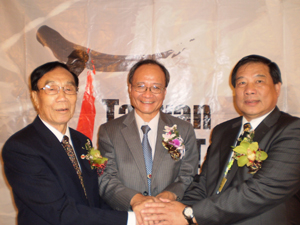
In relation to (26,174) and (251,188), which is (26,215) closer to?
(26,174)

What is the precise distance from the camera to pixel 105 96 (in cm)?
313

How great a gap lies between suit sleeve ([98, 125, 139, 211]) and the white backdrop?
3.53 ft

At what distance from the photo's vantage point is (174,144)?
2.01 m

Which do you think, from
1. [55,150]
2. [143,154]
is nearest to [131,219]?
[143,154]

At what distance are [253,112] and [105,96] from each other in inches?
81.2

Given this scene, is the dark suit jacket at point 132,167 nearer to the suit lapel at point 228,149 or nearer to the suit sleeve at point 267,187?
the suit lapel at point 228,149

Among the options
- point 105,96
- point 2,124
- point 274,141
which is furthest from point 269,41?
point 2,124

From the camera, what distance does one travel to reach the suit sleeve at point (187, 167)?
2.02 metres

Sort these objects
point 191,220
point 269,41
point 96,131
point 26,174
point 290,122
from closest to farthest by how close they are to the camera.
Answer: point 26,174 < point 290,122 < point 191,220 < point 269,41 < point 96,131

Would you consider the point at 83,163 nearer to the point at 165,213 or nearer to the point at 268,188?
the point at 165,213

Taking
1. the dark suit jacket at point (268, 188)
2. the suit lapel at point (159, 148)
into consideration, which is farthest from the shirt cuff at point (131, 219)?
the dark suit jacket at point (268, 188)

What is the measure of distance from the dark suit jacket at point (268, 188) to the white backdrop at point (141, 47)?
141cm

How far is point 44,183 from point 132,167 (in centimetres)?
78

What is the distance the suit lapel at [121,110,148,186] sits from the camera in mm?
1987
